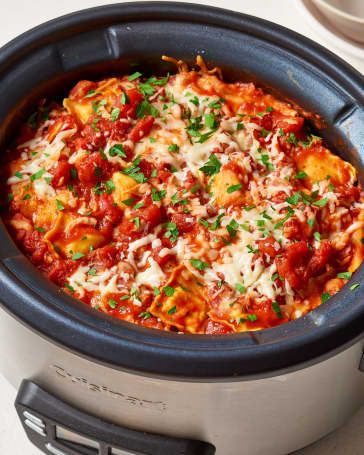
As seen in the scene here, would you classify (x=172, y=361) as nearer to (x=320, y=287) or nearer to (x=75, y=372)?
(x=75, y=372)

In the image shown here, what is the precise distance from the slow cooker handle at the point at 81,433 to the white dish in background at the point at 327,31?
154cm

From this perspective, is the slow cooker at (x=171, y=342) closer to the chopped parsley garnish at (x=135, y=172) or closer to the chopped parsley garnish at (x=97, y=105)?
the chopped parsley garnish at (x=97, y=105)

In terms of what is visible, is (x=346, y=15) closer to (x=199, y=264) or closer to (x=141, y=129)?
(x=141, y=129)

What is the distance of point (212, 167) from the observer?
2242 mm

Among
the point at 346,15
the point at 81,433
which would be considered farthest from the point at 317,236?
the point at 346,15

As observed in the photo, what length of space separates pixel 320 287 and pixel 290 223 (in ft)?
0.58

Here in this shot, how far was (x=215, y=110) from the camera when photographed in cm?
236

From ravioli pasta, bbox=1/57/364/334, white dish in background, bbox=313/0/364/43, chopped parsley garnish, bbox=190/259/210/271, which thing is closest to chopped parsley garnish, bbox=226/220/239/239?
ravioli pasta, bbox=1/57/364/334

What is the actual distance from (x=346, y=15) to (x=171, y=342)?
1.54 meters

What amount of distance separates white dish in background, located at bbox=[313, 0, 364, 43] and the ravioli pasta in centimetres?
59

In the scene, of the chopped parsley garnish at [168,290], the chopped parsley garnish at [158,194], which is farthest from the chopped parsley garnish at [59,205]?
the chopped parsley garnish at [168,290]

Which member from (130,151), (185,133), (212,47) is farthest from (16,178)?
(212,47)

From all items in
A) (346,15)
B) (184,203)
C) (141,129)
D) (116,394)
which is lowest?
(116,394)

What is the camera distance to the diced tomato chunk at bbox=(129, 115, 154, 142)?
2.30 m
